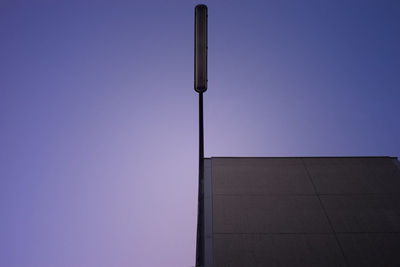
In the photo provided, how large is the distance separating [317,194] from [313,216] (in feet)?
1.43

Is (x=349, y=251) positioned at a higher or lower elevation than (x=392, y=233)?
lower

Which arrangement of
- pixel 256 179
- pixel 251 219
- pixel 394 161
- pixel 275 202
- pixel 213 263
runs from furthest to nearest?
pixel 394 161 < pixel 256 179 < pixel 275 202 < pixel 251 219 < pixel 213 263

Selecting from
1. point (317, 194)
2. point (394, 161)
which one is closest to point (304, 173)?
point (317, 194)

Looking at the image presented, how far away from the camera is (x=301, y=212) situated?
10.5ft

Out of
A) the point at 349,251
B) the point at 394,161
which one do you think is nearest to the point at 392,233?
the point at 349,251

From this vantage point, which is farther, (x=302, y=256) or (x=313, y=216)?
(x=313, y=216)

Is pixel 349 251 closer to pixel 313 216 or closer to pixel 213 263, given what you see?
pixel 313 216

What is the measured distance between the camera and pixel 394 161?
4.25m

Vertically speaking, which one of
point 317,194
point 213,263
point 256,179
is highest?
point 256,179

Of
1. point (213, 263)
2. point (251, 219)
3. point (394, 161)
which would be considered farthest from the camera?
point (394, 161)

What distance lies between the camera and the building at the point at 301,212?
2676mm

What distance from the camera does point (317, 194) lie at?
11.5ft

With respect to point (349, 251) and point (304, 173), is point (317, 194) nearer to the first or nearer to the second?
point (304, 173)

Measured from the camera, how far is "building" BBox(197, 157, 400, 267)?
8.78 ft
